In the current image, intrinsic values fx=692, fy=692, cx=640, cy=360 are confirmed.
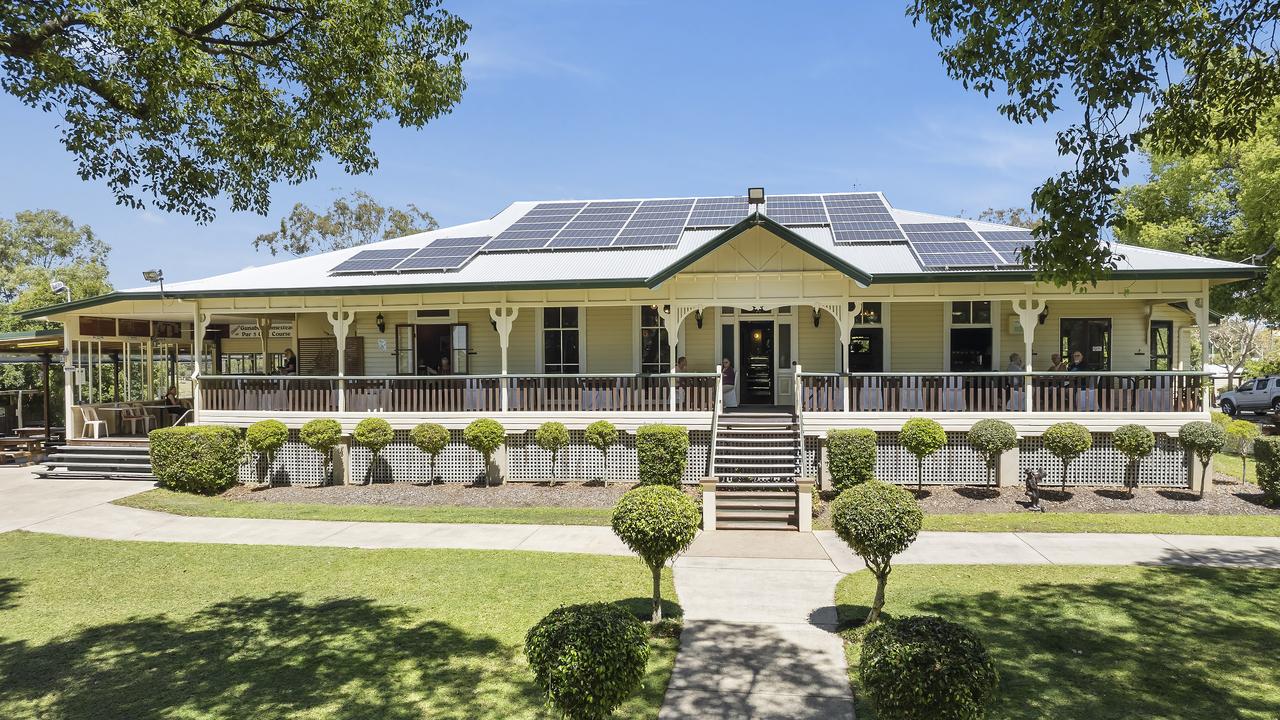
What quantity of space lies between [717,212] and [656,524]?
1537 cm

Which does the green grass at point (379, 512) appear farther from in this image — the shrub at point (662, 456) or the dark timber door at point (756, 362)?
the dark timber door at point (756, 362)

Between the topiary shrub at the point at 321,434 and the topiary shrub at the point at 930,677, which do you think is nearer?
the topiary shrub at the point at 930,677

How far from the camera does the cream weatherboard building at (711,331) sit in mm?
14812

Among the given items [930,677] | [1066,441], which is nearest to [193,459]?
[930,677]

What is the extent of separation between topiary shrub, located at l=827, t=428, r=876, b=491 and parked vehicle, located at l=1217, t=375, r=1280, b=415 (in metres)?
29.3

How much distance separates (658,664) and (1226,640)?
19.0 ft

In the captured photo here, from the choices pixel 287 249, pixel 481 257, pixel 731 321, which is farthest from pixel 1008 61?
Answer: pixel 287 249

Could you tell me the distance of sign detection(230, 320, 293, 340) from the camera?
2130cm

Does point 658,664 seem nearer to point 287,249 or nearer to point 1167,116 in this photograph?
point 1167,116

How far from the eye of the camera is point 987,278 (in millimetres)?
14453

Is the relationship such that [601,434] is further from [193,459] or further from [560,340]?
[193,459]

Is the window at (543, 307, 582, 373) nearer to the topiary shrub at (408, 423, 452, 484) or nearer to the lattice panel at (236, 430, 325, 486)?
the topiary shrub at (408, 423, 452, 484)

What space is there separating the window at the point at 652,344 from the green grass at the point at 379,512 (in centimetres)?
520

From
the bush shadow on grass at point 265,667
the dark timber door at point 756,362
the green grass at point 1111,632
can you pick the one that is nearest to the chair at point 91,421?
the bush shadow on grass at point 265,667
